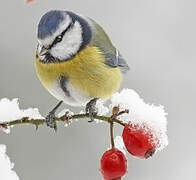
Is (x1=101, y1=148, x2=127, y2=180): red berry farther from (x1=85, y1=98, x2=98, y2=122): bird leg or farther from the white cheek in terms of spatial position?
the white cheek

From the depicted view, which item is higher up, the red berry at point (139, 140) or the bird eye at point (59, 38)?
the bird eye at point (59, 38)

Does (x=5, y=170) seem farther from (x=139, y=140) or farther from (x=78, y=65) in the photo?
(x=78, y=65)

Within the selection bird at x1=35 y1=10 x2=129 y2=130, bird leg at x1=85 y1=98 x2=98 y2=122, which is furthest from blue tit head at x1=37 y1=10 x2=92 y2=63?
bird leg at x1=85 y1=98 x2=98 y2=122

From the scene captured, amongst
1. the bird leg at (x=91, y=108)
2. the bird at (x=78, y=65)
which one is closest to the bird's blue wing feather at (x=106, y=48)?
the bird at (x=78, y=65)

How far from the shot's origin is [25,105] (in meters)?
2.52

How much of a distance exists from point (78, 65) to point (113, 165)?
1.28 ft

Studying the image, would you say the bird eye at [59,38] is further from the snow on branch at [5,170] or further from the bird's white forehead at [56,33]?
the snow on branch at [5,170]

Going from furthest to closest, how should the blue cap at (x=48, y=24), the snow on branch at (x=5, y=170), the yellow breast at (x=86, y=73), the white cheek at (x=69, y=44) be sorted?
the yellow breast at (x=86, y=73), the white cheek at (x=69, y=44), the blue cap at (x=48, y=24), the snow on branch at (x=5, y=170)

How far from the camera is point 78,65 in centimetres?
129

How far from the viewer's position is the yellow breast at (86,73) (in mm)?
1270

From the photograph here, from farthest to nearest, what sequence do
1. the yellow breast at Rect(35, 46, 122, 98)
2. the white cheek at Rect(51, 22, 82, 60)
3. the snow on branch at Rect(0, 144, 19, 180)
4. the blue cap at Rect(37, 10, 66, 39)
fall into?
1. the yellow breast at Rect(35, 46, 122, 98)
2. the white cheek at Rect(51, 22, 82, 60)
3. the blue cap at Rect(37, 10, 66, 39)
4. the snow on branch at Rect(0, 144, 19, 180)

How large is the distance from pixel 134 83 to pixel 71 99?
157cm

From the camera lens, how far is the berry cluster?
940mm

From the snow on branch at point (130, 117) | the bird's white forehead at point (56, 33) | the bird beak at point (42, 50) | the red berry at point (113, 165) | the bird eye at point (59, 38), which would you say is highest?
the bird's white forehead at point (56, 33)
